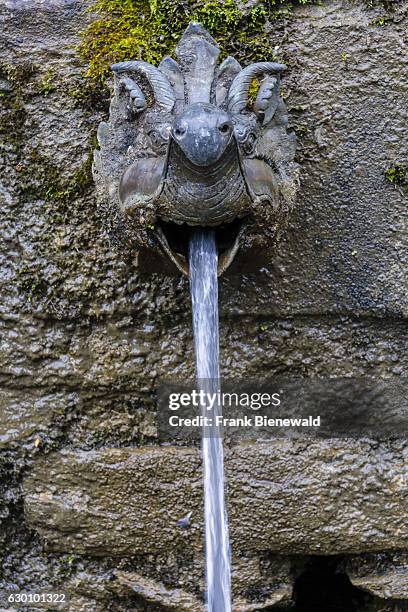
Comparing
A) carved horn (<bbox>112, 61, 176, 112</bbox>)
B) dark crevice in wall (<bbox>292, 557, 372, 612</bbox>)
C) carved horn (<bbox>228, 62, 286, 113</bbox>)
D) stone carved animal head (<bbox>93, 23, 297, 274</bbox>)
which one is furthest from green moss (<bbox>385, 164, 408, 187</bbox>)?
dark crevice in wall (<bbox>292, 557, 372, 612</bbox>)

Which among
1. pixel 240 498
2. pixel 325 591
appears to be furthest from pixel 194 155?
pixel 325 591

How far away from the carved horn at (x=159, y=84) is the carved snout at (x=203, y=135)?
5.5 inches

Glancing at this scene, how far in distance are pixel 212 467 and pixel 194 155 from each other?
2.03 feet

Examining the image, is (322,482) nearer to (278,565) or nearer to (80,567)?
(278,565)

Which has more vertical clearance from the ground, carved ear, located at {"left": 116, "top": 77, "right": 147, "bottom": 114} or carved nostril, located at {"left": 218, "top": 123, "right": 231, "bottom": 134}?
carved ear, located at {"left": 116, "top": 77, "right": 147, "bottom": 114}

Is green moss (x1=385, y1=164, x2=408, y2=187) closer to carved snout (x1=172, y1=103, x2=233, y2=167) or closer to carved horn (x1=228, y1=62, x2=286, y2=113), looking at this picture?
carved horn (x1=228, y1=62, x2=286, y2=113)

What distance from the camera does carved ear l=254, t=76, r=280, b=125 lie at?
1307 millimetres

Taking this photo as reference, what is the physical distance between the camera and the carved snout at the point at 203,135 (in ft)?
3.67

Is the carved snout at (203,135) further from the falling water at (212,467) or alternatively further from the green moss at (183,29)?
the green moss at (183,29)

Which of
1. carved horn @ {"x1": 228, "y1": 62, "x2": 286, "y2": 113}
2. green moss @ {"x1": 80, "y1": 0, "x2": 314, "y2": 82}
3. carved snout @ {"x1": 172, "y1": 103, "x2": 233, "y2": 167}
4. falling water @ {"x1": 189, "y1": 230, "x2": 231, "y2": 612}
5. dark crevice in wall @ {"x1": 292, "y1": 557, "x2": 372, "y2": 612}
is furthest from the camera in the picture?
dark crevice in wall @ {"x1": 292, "y1": 557, "x2": 372, "y2": 612}

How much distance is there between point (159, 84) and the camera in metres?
1.28

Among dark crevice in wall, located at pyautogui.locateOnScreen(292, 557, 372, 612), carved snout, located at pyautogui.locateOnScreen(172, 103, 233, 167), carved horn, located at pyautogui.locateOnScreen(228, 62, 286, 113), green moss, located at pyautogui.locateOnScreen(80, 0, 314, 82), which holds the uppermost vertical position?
green moss, located at pyautogui.locateOnScreen(80, 0, 314, 82)

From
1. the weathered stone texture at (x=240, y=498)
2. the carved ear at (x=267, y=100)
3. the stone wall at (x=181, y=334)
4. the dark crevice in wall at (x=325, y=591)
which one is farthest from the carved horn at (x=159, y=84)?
the dark crevice in wall at (x=325, y=591)

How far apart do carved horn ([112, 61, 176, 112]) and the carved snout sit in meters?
0.14
